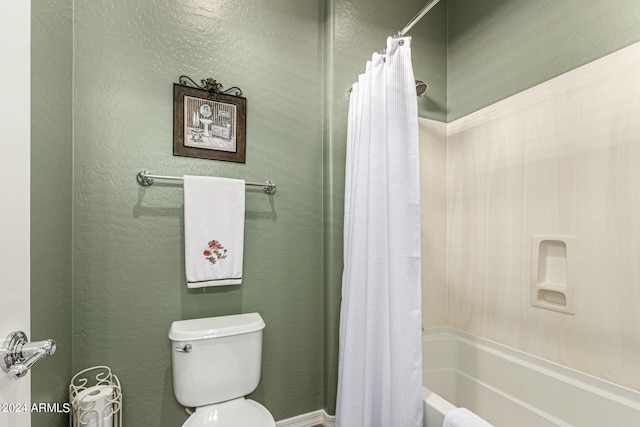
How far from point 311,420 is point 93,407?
1165mm

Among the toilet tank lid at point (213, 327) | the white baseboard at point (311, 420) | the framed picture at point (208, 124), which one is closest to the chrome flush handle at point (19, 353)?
the toilet tank lid at point (213, 327)

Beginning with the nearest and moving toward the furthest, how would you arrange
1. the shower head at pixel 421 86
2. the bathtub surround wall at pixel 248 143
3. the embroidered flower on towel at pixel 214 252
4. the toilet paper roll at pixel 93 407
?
1. the toilet paper roll at pixel 93 407
2. the bathtub surround wall at pixel 248 143
3. the embroidered flower on towel at pixel 214 252
4. the shower head at pixel 421 86

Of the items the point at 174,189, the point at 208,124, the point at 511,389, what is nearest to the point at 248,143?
the point at 208,124

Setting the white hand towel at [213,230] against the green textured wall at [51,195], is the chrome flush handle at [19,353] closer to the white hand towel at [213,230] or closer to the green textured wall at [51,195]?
the green textured wall at [51,195]

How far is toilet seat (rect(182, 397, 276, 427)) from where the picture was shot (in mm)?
1225

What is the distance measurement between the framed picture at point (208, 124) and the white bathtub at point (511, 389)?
61.0 inches

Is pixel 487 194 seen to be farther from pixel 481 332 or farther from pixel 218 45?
pixel 218 45

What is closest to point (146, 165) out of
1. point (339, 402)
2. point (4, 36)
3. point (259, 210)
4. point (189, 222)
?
point (189, 222)

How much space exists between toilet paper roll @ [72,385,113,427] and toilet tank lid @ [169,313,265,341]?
0.31 metres

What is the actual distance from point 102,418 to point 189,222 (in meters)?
0.86

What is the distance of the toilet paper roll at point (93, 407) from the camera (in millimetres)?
1153

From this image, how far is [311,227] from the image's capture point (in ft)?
6.01

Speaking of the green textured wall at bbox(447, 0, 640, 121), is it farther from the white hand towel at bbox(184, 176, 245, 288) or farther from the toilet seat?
the toilet seat

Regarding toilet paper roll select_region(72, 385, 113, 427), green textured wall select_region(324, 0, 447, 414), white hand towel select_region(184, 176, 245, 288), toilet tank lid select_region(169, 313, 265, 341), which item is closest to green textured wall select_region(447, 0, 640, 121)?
green textured wall select_region(324, 0, 447, 414)
